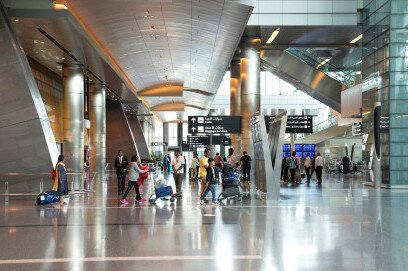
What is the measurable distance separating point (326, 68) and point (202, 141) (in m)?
9.26

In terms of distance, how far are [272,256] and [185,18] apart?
19.4m

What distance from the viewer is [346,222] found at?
12094 mm

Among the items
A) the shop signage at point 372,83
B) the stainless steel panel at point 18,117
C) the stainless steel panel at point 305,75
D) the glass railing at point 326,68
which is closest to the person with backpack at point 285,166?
the shop signage at point 372,83

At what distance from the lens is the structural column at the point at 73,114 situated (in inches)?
1383

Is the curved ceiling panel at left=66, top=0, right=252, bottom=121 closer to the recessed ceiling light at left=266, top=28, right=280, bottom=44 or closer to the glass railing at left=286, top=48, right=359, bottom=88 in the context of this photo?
the recessed ceiling light at left=266, top=28, right=280, bottom=44

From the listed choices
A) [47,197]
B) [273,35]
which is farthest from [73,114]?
[47,197]

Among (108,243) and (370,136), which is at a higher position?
(370,136)

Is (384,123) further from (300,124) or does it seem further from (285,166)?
(285,166)

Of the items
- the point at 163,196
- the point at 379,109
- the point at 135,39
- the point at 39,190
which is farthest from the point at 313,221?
the point at 135,39

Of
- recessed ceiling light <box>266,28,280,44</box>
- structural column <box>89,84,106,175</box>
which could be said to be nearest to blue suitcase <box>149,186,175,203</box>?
recessed ceiling light <box>266,28,280,44</box>

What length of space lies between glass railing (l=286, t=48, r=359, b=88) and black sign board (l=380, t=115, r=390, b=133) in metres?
11.7

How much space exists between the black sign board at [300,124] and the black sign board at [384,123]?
5.14m

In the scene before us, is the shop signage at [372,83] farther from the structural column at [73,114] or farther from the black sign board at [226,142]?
the structural column at [73,114]

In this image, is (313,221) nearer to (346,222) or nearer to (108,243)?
(346,222)
